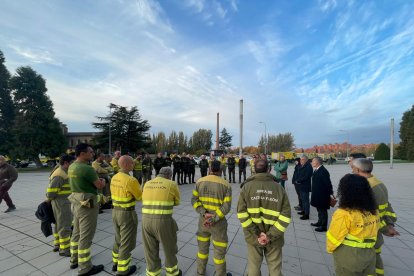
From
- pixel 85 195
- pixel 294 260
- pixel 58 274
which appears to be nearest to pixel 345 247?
pixel 294 260

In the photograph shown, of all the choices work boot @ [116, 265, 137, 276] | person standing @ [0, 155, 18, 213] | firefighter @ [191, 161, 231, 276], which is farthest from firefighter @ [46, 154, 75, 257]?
person standing @ [0, 155, 18, 213]

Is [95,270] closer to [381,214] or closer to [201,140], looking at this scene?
[381,214]

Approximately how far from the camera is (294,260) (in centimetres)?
385

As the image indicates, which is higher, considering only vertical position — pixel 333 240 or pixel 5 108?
pixel 5 108

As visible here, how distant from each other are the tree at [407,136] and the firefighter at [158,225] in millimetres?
63957

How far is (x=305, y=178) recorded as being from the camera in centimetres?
627

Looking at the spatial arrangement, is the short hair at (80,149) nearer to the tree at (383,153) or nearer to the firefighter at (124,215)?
the firefighter at (124,215)

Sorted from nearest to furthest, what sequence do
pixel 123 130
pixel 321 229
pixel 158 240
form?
pixel 158 240 → pixel 321 229 → pixel 123 130

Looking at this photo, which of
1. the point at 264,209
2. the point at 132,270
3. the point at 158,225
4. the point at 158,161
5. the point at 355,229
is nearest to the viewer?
the point at 355,229

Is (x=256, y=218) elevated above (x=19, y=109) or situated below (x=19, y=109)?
below

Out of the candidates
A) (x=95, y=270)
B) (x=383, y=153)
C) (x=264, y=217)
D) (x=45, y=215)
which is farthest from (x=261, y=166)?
(x=383, y=153)

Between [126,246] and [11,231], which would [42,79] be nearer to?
[11,231]

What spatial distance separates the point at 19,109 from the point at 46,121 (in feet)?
13.0

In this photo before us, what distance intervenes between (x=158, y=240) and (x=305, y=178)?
486 cm
